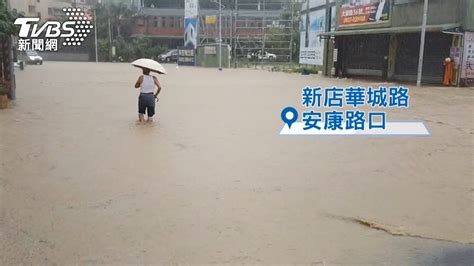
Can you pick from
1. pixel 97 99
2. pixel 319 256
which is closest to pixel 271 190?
pixel 319 256

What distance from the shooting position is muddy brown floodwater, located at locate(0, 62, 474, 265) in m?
4.46

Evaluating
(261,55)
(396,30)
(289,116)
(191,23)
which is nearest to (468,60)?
(396,30)

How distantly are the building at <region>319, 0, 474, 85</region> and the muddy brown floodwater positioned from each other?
1271cm

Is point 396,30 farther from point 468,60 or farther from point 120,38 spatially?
point 120,38

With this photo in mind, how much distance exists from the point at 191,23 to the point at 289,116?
4123 centimetres

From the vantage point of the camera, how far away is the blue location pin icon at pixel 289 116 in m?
12.4

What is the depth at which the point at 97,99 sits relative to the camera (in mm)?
17234

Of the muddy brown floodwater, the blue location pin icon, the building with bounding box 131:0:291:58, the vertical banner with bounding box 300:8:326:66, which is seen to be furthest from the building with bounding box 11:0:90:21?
the muddy brown floodwater

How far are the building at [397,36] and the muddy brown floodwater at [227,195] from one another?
1271cm

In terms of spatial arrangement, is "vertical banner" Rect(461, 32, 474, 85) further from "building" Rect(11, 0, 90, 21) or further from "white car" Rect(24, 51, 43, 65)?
"building" Rect(11, 0, 90, 21)

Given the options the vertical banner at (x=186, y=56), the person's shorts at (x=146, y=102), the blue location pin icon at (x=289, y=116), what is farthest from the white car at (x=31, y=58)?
the person's shorts at (x=146, y=102)

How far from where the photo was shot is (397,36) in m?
27.7

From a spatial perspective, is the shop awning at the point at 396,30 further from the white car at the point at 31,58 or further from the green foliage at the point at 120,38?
the green foliage at the point at 120,38

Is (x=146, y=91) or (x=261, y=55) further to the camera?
(x=261, y=55)
